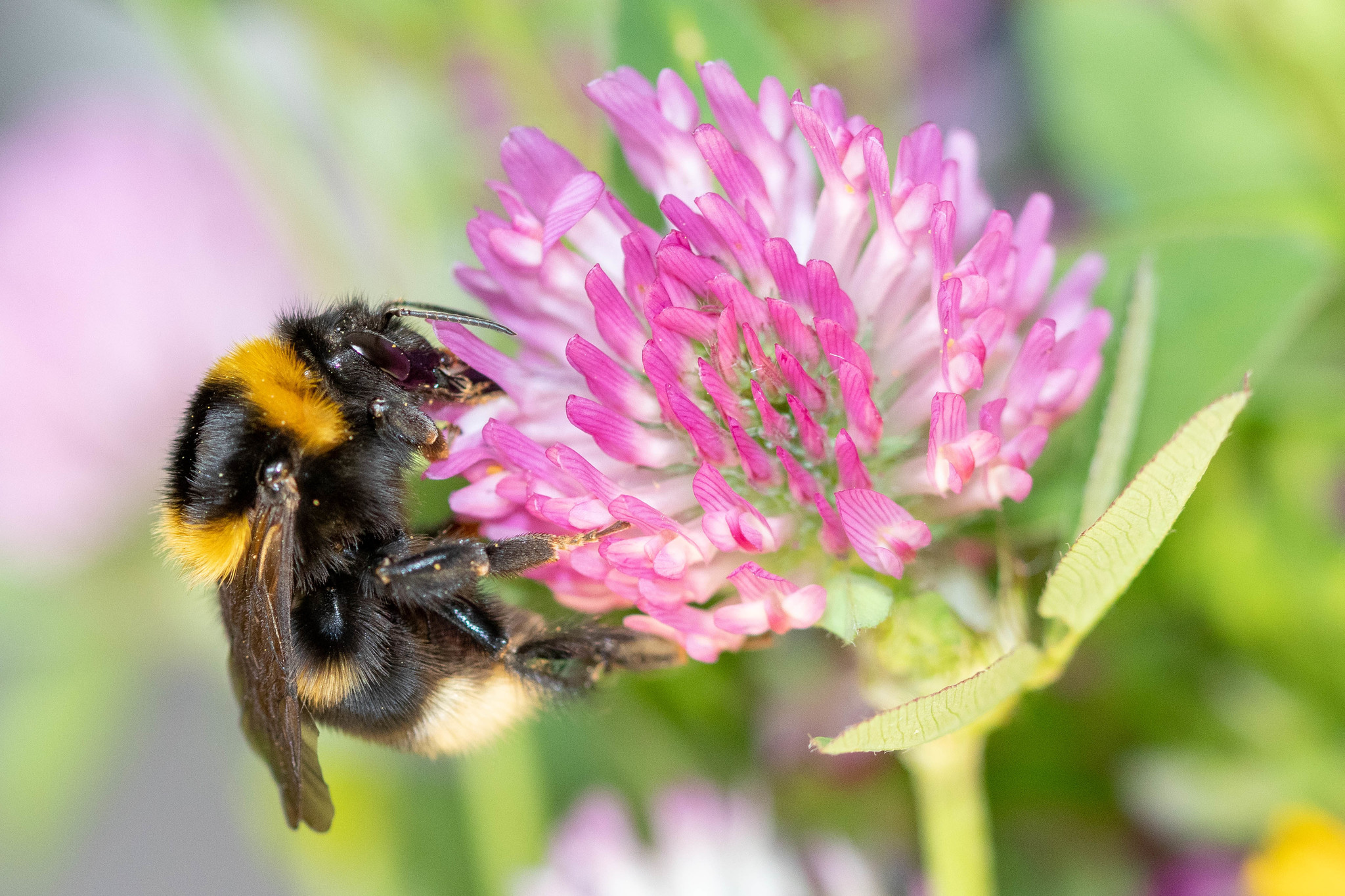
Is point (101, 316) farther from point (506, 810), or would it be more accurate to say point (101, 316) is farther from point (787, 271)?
point (787, 271)

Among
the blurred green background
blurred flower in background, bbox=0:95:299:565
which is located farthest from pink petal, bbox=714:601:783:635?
blurred flower in background, bbox=0:95:299:565

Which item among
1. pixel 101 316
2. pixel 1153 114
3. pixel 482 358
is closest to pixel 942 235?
pixel 482 358

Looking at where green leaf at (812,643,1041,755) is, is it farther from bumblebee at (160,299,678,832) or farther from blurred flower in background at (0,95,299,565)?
blurred flower in background at (0,95,299,565)

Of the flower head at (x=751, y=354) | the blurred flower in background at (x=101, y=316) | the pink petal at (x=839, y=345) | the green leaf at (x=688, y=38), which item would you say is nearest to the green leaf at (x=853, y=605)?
the flower head at (x=751, y=354)

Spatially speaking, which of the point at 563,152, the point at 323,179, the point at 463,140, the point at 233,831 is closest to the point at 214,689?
the point at 233,831

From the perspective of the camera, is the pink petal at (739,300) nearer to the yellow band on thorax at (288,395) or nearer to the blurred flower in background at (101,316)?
the yellow band on thorax at (288,395)
